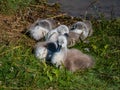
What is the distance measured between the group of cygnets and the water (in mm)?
639

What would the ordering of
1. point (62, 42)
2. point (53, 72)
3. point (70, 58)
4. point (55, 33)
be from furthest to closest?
point (55, 33)
point (70, 58)
point (62, 42)
point (53, 72)

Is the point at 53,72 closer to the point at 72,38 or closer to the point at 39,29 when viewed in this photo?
the point at 72,38

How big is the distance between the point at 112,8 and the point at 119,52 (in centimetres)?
133

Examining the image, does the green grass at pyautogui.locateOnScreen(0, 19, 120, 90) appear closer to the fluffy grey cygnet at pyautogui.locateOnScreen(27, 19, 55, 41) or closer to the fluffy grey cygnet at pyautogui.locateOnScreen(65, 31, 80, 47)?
the fluffy grey cygnet at pyautogui.locateOnScreen(65, 31, 80, 47)

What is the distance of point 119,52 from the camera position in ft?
22.6

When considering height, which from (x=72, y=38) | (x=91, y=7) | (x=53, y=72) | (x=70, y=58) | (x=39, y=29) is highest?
(x=91, y=7)

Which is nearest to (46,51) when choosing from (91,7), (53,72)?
(53,72)

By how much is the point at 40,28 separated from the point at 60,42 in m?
0.90

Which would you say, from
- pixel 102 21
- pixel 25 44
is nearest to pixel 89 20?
pixel 102 21

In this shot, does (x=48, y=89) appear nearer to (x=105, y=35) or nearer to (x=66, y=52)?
(x=66, y=52)

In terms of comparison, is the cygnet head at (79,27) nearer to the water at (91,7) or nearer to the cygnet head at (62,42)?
the water at (91,7)

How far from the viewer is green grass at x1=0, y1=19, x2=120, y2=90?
5.98 meters

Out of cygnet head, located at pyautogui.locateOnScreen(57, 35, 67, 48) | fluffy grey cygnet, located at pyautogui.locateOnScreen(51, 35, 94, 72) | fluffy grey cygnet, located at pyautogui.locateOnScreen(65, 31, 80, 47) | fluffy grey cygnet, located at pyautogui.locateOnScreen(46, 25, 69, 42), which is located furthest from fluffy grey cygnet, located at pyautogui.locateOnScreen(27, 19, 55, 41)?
cygnet head, located at pyautogui.locateOnScreen(57, 35, 67, 48)

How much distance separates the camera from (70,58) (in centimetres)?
643
